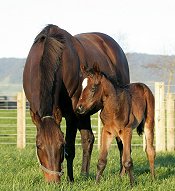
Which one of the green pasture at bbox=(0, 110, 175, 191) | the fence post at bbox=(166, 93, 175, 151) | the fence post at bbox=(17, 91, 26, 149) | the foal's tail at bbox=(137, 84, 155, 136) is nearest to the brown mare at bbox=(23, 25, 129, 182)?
the green pasture at bbox=(0, 110, 175, 191)

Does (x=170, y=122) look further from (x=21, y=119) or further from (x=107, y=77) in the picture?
(x=107, y=77)

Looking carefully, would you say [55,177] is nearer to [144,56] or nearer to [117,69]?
[117,69]

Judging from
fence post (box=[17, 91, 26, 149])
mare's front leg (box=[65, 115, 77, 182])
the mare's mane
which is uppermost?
the mare's mane

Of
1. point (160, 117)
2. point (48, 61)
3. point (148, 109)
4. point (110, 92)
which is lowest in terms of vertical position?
point (160, 117)

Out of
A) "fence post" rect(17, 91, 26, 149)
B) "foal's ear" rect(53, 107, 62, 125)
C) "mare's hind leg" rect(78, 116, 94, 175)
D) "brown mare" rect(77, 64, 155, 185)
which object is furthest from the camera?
"fence post" rect(17, 91, 26, 149)

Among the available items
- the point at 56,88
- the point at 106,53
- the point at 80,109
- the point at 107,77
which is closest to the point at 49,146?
the point at 56,88

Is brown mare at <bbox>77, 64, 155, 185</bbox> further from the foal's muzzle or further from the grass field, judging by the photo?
the grass field

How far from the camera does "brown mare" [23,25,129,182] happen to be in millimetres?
7020

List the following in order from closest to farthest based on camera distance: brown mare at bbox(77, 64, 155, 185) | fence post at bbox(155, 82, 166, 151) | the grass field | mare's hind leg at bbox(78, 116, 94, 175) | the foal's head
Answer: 1. the foal's head
2. the grass field
3. brown mare at bbox(77, 64, 155, 185)
4. mare's hind leg at bbox(78, 116, 94, 175)
5. fence post at bbox(155, 82, 166, 151)

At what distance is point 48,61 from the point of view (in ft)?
25.0

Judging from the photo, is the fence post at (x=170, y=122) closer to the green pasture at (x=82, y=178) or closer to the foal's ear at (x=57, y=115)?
the green pasture at (x=82, y=178)

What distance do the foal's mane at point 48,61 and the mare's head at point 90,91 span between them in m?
0.48

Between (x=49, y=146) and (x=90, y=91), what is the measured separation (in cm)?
140

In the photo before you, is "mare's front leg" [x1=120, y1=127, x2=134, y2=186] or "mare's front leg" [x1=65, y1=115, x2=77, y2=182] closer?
"mare's front leg" [x1=120, y1=127, x2=134, y2=186]
